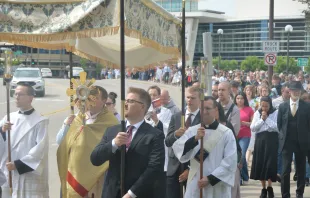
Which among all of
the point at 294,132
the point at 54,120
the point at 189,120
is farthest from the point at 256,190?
the point at 54,120

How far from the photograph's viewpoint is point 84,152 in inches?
290

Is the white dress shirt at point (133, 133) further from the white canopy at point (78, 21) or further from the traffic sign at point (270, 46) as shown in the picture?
the traffic sign at point (270, 46)

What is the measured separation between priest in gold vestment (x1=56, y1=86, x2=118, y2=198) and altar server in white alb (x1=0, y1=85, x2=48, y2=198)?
27cm

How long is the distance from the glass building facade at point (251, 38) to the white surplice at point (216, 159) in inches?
3424

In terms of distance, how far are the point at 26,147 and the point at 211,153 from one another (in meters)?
2.23

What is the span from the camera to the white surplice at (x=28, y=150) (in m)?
7.66

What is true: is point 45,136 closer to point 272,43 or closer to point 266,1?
point 272,43

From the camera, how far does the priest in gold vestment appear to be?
734cm

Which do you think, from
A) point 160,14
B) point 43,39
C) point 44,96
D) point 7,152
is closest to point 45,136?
point 7,152

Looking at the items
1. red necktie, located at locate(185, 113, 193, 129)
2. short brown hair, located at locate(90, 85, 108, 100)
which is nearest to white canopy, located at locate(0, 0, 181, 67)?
short brown hair, located at locate(90, 85, 108, 100)

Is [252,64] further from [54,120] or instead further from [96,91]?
[96,91]

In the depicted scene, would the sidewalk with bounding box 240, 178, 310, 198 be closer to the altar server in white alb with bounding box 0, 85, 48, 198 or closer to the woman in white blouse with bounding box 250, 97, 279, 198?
the woman in white blouse with bounding box 250, 97, 279, 198

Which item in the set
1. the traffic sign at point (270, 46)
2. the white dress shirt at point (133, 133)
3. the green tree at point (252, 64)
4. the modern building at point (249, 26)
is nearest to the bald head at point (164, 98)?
the white dress shirt at point (133, 133)

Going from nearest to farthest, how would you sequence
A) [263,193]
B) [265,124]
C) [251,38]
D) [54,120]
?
[263,193]
[265,124]
[54,120]
[251,38]
